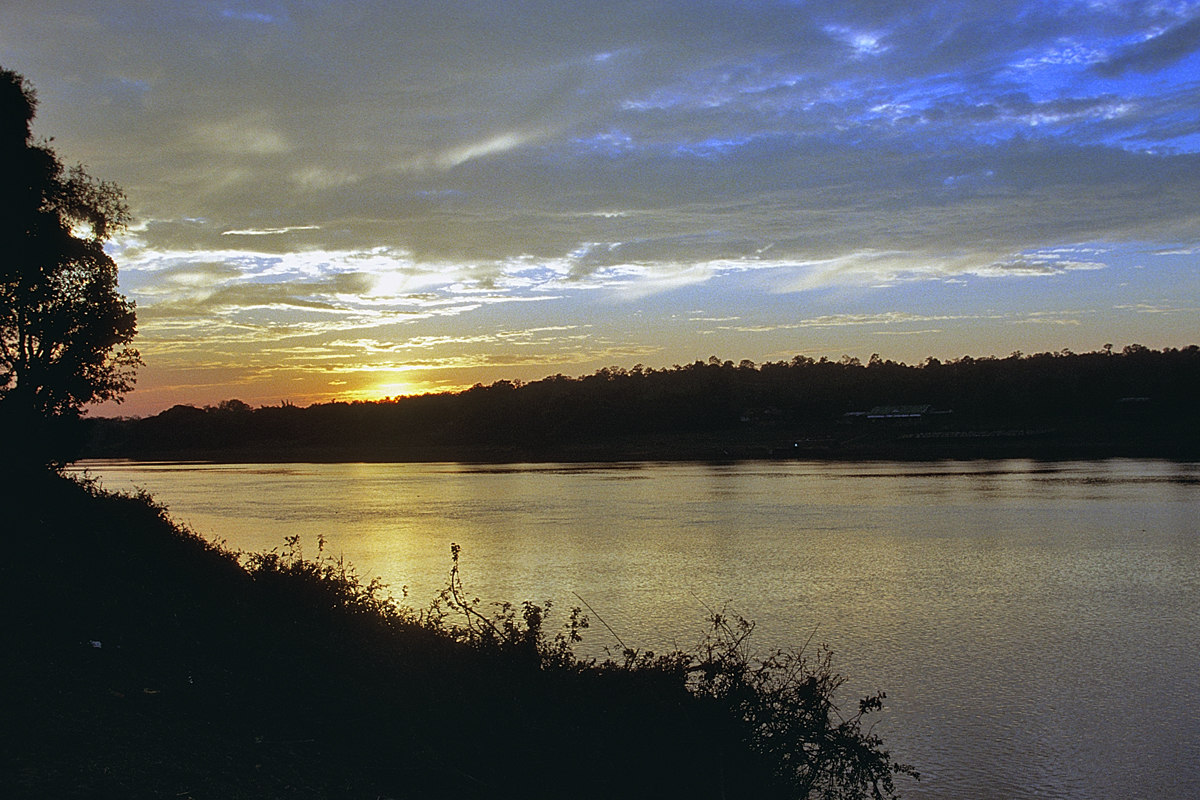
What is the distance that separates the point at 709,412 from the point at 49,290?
9117 centimetres

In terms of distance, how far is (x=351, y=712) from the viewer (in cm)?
715

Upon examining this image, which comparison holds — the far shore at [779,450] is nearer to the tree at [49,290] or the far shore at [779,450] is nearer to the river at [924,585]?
the river at [924,585]

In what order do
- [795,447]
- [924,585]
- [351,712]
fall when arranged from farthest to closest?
[795,447] < [924,585] < [351,712]

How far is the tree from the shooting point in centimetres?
1833

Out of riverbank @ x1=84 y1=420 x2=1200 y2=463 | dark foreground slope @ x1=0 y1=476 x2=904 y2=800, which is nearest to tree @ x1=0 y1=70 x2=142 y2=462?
dark foreground slope @ x1=0 y1=476 x2=904 y2=800

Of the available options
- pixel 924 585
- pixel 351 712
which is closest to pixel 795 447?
pixel 924 585

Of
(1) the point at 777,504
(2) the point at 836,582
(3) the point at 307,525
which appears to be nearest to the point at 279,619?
(2) the point at 836,582

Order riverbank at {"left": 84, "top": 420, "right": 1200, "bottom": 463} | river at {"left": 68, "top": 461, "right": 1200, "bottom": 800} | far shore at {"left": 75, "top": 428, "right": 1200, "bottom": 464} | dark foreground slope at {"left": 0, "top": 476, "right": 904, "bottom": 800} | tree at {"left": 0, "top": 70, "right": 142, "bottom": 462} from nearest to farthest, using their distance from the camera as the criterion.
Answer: dark foreground slope at {"left": 0, "top": 476, "right": 904, "bottom": 800} → river at {"left": 68, "top": 461, "right": 1200, "bottom": 800} → tree at {"left": 0, "top": 70, "right": 142, "bottom": 462} → far shore at {"left": 75, "top": 428, "right": 1200, "bottom": 464} → riverbank at {"left": 84, "top": 420, "right": 1200, "bottom": 463}

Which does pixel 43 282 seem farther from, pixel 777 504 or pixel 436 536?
pixel 777 504

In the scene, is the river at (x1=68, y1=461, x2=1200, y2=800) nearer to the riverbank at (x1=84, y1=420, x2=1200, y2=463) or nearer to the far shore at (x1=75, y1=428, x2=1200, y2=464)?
the far shore at (x1=75, y1=428, x2=1200, y2=464)

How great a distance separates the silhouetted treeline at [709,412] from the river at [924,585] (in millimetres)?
51716

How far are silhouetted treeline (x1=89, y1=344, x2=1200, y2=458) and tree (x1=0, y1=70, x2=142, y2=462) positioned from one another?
72187 millimetres

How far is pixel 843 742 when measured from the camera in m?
7.16

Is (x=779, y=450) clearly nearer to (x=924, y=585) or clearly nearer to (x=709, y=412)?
(x=709, y=412)
